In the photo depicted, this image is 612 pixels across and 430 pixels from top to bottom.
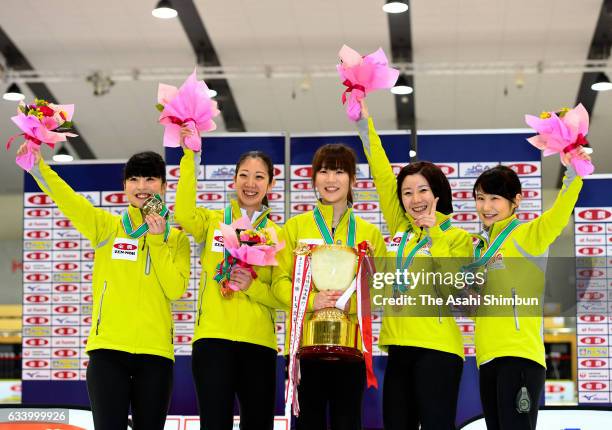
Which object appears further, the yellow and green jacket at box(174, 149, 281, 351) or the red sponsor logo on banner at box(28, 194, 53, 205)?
the red sponsor logo on banner at box(28, 194, 53, 205)

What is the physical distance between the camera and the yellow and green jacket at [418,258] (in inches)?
145

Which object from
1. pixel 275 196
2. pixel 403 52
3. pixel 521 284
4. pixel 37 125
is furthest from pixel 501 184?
pixel 403 52

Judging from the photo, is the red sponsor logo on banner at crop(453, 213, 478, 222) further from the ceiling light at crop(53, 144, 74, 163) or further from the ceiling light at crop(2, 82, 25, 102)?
the ceiling light at crop(53, 144, 74, 163)

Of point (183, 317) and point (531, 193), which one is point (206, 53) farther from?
point (531, 193)

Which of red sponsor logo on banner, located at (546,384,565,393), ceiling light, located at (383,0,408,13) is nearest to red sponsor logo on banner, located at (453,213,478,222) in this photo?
ceiling light, located at (383,0,408,13)

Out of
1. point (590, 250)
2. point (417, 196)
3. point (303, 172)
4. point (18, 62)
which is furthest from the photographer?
point (18, 62)

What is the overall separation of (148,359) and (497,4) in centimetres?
663

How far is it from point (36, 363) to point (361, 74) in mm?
3982

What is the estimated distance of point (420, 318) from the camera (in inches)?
146

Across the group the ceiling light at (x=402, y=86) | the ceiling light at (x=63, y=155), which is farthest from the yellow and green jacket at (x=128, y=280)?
the ceiling light at (x=63, y=155)

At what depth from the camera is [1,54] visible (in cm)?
1068

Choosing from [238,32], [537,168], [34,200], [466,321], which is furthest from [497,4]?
[34,200]

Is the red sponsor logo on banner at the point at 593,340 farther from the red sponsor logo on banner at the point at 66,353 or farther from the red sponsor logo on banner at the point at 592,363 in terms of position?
the red sponsor logo on banner at the point at 66,353

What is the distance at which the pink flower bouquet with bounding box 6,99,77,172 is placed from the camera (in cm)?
400
